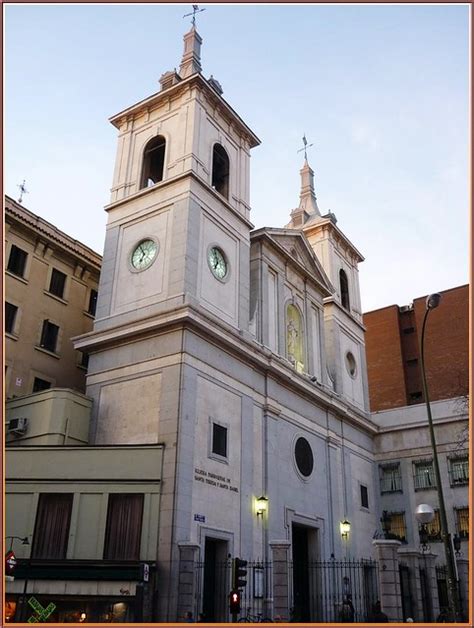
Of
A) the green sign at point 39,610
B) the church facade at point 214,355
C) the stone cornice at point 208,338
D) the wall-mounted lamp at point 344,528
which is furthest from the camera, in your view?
the wall-mounted lamp at point 344,528

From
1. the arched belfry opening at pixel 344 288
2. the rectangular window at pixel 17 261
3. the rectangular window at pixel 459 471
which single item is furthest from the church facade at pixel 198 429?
the rectangular window at pixel 17 261

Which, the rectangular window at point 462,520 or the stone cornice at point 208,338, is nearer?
the stone cornice at point 208,338

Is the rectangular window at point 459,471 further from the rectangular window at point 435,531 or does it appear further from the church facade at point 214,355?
the church facade at point 214,355

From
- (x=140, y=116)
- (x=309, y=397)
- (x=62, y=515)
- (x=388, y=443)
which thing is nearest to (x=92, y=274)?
(x=140, y=116)

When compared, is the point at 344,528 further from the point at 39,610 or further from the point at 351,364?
the point at 39,610

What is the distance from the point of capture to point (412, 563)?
81.6 feet

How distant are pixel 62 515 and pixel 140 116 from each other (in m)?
21.6

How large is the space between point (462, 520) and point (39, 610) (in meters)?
26.1

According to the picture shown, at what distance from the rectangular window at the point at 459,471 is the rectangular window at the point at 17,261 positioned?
27.0 m

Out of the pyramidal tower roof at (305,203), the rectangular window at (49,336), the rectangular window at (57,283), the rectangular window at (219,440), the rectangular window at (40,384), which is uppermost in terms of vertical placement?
the pyramidal tower roof at (305,203)

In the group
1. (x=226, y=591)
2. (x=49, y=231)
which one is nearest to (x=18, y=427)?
(x=226, y=591)

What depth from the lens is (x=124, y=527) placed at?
2269 centimetres

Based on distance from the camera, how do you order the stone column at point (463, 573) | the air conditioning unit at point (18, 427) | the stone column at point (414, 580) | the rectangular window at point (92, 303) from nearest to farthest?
1. the stone column at point (414, 580)
2. the air conditioning unit at point (18, 427)
3. the stone column at point (463, 573)
4. the rectangular window at point (92, 303)

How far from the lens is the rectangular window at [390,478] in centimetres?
4056
